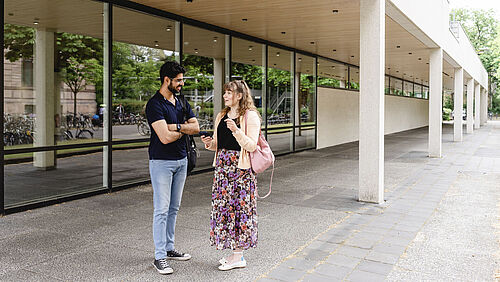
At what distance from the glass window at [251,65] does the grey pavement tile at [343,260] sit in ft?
25.5

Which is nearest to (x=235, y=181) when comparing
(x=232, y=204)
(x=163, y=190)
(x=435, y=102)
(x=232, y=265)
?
(x=232, y=204)

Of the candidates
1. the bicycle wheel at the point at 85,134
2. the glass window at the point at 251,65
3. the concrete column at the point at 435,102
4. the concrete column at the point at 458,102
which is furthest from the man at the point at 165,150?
the concrete column at the point at 458,102

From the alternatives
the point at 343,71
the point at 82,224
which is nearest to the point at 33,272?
the point at 82,224

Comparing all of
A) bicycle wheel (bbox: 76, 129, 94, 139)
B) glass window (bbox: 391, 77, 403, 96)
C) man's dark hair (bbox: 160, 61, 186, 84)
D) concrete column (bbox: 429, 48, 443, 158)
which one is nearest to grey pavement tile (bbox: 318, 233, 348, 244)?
man's dark hair (bbox: 160, 61, 186, 84)

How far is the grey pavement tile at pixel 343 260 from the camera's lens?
4406 millimetres

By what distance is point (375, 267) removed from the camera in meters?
4.33

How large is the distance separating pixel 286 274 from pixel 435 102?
36.5 feet

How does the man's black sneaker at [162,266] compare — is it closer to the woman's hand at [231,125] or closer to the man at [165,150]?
the man at [165,150]

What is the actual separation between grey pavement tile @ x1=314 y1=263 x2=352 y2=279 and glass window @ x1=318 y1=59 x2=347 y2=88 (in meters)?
13.1

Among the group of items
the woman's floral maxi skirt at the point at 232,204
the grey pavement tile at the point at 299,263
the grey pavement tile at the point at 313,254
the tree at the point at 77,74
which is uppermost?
the tree at the point at 77,74

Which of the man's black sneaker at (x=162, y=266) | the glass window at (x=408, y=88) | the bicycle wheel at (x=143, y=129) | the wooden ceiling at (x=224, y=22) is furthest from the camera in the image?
the glass window at (x=408, y=88)

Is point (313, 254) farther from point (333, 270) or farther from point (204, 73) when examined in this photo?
point (204, 73)

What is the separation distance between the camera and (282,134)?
1451cm

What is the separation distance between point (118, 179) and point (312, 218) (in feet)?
13.6
